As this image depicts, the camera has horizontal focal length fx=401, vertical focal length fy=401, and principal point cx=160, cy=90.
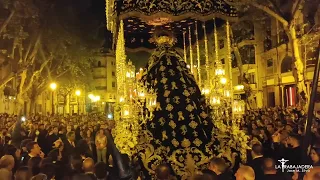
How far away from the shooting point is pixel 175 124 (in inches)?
349

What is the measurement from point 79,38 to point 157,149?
2213cm

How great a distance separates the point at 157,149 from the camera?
333 inches

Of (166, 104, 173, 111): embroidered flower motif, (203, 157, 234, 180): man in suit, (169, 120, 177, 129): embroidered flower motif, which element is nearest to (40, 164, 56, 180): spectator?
(203, 157, 234, 180): man in suit

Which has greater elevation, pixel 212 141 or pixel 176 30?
pixel 176 30

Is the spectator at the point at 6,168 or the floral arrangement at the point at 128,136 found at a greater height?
the floral arrangement at the point at 128,136

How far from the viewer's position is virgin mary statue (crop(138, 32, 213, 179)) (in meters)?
8.36

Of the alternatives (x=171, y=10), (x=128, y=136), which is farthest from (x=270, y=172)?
(x=171, y=10)

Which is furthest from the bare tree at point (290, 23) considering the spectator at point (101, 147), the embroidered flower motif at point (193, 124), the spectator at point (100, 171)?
the spectator at point (100, 171)

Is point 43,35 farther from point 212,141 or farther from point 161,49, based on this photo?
→ point 212,141

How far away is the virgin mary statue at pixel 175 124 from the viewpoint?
8359 millimetres

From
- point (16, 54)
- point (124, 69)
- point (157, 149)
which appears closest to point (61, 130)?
point (124, 69)

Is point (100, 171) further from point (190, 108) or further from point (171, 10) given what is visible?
point (171, 10)

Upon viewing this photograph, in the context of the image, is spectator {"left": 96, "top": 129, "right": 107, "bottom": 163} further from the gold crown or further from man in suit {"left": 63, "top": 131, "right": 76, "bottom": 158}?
the gold crown

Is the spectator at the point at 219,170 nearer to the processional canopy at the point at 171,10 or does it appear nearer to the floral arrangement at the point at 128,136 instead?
the floral arrangement at the point at 128,136
